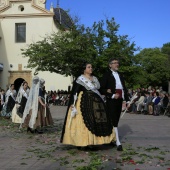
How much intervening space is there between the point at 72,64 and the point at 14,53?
28.7ft

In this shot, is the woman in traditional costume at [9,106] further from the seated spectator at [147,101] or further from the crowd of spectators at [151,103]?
the seated spectator at [147,101]

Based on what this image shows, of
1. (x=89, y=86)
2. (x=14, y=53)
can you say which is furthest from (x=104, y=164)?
(x=14, y=53)

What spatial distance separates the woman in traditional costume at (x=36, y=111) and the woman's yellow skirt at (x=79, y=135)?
297cm

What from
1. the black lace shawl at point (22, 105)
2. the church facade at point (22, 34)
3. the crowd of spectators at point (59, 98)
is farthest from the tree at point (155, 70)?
the black lace shawl at point (22, 105)

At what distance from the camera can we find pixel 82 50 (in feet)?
93.2

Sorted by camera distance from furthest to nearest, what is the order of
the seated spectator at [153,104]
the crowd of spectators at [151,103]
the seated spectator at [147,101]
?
1. the seated spectator at [147,101]
2. the seated spectator at [153,104]
3. the crowd of spectators at [151,103]

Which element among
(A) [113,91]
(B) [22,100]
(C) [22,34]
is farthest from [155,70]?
(A) [113,91]

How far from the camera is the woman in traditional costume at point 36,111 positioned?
997cm

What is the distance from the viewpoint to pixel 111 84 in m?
7.31

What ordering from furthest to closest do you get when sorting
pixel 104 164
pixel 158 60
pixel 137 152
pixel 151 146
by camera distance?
pixel 158 60 → pixel 151 146 → pixel 137 152 → pixel 104 164

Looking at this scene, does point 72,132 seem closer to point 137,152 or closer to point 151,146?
point 137,152

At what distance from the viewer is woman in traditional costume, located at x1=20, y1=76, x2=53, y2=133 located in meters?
9.97

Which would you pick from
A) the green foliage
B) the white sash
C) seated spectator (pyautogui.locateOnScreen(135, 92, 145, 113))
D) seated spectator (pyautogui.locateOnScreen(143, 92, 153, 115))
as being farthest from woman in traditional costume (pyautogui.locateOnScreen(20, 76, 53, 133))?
the green foliage

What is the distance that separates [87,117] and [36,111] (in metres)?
3.25
